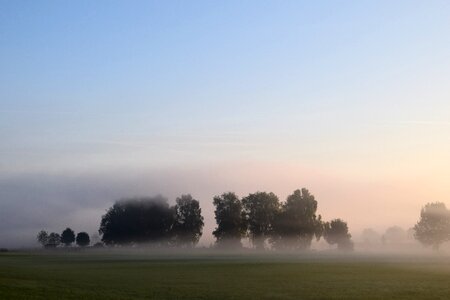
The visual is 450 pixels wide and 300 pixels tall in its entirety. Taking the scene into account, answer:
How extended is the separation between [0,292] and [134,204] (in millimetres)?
158172

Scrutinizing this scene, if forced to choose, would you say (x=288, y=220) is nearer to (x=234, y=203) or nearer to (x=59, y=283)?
(x=234, y=203)

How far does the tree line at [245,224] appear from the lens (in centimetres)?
16988

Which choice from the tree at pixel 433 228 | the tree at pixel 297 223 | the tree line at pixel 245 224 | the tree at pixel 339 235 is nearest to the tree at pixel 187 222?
the tree line at pixel 245 224

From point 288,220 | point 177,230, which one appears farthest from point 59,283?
point 177,230

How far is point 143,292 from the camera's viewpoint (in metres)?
36.6

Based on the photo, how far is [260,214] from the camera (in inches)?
6964

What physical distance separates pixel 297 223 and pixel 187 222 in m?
37.0

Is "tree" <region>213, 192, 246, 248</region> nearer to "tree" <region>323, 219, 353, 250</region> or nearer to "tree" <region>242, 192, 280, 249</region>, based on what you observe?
"tree" <region>242, 192, 280, 249</region>

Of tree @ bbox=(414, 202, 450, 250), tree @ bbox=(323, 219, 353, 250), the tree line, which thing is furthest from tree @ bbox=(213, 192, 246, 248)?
tree @ bbox=(414, 202, 450, 250)

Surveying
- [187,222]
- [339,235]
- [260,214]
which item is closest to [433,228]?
[339,235]

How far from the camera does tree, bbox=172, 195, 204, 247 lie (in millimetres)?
185250

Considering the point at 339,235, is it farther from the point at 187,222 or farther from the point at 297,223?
the point at 187,222

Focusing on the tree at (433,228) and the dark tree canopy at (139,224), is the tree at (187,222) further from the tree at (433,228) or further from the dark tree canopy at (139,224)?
the tree at (433,228)

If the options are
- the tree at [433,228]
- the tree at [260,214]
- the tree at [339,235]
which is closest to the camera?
the tree at [433,228]
